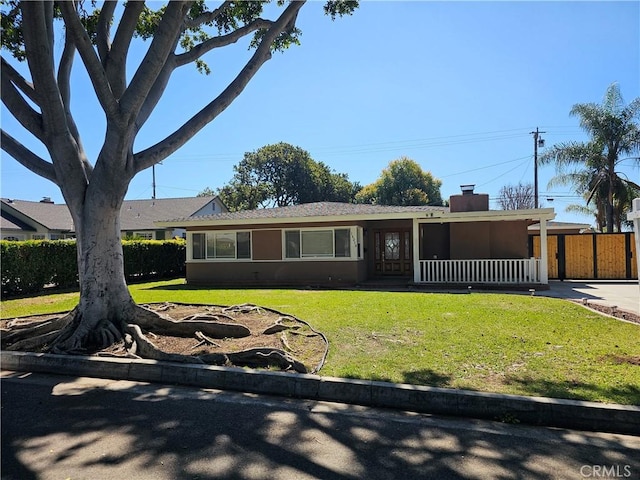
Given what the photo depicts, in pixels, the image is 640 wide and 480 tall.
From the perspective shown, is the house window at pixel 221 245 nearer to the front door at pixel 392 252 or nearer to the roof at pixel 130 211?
the front door at pixel 392 252

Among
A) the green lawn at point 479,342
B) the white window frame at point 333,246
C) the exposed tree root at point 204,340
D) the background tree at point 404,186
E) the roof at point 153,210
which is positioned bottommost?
the green lawn at point 479,342

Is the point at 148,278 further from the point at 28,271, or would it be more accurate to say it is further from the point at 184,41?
the point at 184,41

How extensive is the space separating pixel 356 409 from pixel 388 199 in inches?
1508

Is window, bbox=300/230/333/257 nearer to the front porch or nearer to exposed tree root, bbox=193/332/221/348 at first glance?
the front porch

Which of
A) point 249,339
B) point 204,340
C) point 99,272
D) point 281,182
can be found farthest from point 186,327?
point 281,182

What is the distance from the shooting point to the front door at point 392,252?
1712 cm

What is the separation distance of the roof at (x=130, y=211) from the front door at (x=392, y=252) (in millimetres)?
18669

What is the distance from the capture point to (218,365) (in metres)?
5.51

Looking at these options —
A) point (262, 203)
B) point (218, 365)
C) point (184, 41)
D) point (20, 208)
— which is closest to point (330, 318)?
point (218, 365)

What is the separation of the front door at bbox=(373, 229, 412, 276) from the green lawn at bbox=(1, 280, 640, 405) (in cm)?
569

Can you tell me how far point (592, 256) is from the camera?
17500 mm

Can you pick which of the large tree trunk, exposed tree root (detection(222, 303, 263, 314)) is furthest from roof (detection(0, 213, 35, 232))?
the large tree trunk

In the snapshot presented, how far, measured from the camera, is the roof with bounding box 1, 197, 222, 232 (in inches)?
1159

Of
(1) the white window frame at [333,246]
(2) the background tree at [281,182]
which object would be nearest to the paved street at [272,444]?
(1) the white window frame at [333,246]
